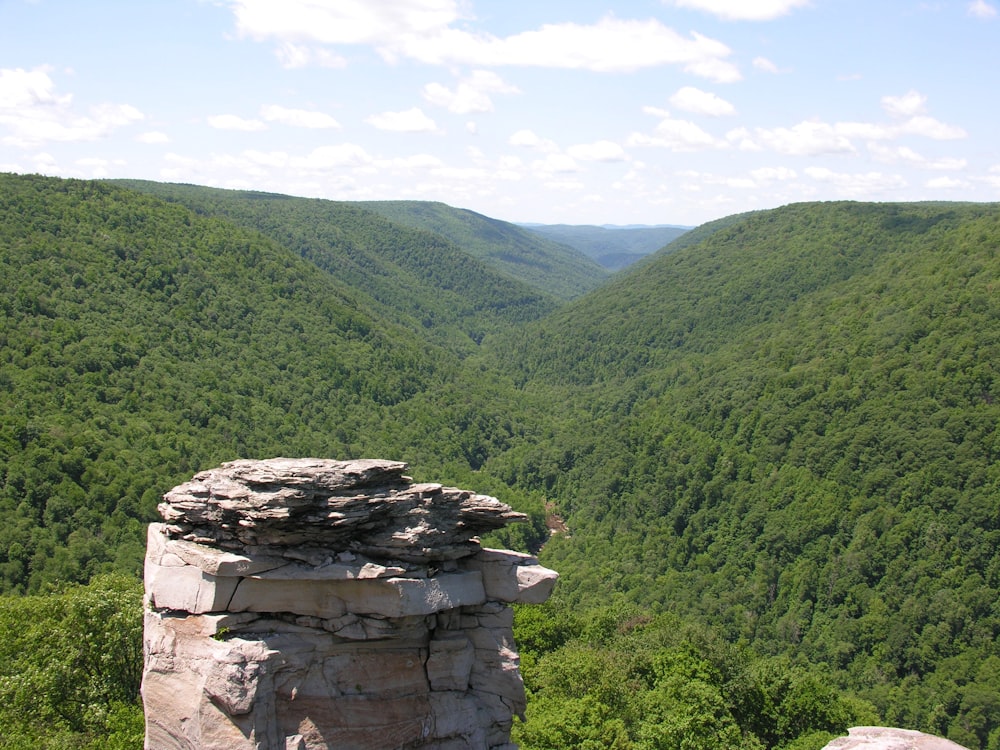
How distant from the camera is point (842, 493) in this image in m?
104

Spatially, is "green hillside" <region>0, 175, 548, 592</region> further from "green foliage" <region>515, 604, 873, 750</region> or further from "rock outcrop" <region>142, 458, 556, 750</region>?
"rock outcrop" <region>142, 458, 556, 750</region>

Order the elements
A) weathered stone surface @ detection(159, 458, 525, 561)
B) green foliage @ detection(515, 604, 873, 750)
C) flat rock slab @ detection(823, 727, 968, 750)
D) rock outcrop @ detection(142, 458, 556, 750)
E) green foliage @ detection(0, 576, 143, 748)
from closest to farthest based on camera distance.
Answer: rock outcrop @ detection(142, 458, 556, 750) < weathered stone surface @ detection(159, 458, 525, 561) < flat rock slab @ detection(823, 727, 968, 750) < green foliage @ detection(0, 576, 143, 748) < green foliage @ detection(515, 604, 873, 750)

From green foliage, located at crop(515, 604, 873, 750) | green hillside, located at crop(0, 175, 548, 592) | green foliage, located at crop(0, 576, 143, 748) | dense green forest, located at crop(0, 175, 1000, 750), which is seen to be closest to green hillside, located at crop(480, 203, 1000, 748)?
dense green forest, located at crop(0, 175, 1000, 750)

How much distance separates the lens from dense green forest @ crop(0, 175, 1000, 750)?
3759cm

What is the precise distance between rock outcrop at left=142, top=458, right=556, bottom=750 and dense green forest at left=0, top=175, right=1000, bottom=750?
9039 mm

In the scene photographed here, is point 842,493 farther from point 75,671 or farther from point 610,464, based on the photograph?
point 75,671

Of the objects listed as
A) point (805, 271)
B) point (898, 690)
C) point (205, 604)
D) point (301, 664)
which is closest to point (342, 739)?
point (301, 664)

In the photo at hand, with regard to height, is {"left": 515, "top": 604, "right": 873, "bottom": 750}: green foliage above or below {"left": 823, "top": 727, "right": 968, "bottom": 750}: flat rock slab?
below

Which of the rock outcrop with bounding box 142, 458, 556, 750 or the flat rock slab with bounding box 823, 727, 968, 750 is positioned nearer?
the rock outcrop with bounding box 142, 458, 556, 750

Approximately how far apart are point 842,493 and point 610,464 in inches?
1739

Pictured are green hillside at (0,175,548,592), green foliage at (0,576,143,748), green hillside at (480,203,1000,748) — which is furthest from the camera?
green hillside at (480,203,1000,748)

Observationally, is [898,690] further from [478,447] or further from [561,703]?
[478,447]

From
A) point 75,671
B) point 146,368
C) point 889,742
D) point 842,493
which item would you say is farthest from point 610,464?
point 889,742

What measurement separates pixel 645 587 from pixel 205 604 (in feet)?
300
